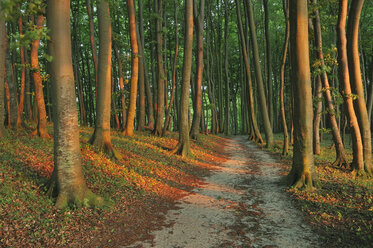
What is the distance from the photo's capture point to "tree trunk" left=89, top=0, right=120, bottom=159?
31.0 ft

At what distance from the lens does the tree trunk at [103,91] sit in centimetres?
945

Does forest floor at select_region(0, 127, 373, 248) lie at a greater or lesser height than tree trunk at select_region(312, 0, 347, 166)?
lesser

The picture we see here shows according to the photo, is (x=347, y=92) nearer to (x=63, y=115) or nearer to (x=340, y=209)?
(x=340, y=209)

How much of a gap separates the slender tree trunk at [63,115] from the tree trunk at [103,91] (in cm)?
369

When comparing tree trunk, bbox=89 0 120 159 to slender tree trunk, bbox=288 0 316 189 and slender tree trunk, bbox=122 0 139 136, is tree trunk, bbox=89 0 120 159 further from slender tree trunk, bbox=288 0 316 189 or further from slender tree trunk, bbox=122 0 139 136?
slender tree trunk, bbox=288 0 316 189

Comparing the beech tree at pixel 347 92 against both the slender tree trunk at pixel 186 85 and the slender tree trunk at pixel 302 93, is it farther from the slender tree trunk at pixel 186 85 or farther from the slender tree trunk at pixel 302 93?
the slender tree trunk at pixel 186 85

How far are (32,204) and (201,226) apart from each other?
11.2ft

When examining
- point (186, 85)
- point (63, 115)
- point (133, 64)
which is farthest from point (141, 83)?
point (63, 115)

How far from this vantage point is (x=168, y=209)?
6.36m

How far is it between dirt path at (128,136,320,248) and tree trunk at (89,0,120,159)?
156 inches

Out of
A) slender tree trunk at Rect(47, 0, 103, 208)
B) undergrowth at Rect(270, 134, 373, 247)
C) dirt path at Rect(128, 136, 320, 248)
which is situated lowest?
dirt path at Rect(128, 136, 320, 248)

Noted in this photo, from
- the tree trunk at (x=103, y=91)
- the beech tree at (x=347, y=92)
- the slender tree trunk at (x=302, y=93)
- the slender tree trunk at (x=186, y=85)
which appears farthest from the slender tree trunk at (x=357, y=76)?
the tree trunk at (x=103, y=91)

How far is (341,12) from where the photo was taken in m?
9.62

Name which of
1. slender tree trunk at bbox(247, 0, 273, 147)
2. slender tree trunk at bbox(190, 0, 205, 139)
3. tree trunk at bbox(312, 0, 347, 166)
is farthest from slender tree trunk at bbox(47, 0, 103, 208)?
slender tree trunk at bbox(247, 0, 273, 147)
